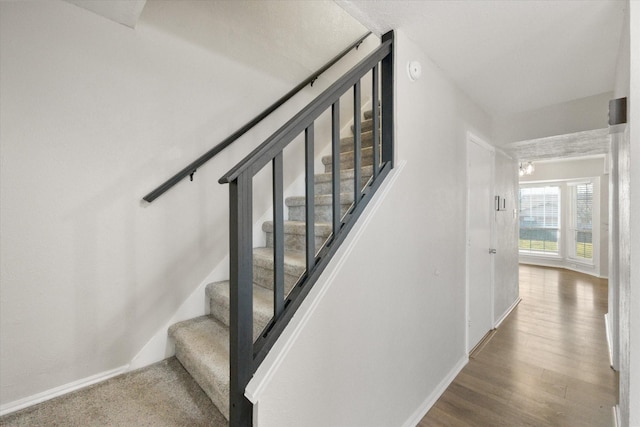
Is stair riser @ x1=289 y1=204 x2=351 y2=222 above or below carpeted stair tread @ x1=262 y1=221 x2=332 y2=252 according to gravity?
above

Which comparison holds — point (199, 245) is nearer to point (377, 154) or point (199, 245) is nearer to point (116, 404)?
point (116, 404)

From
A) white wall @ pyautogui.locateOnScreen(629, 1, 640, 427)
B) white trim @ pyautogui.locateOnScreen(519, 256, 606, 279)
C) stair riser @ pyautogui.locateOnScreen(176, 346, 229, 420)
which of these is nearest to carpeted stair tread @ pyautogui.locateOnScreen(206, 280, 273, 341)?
stair riser @ pyautogui.locateOnScreen(176, 346, 229, 420)

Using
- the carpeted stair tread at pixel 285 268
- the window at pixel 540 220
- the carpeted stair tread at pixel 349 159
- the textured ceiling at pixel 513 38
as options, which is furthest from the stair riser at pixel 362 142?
the window at pixel 540 220

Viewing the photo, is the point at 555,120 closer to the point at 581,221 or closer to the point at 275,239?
the point at 275,239

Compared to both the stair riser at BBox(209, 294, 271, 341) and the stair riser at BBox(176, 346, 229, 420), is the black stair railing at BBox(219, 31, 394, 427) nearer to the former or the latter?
the stair riser at BBox(176, 346, 229, 420)

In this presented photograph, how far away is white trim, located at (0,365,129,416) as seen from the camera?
141 centimetres

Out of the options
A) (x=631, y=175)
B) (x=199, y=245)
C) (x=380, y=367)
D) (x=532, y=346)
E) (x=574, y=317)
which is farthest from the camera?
(x=574, y=317)

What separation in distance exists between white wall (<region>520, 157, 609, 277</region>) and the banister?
6141mm

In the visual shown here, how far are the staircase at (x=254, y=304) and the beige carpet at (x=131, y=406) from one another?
7 cm

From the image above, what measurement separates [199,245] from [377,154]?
4.52 ft

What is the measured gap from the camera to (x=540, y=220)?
Answer: 7.14 metres

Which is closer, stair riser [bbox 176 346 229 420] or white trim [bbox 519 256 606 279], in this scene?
stair riser [bbox 176 346 229 420]

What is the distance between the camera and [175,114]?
6.13 ft

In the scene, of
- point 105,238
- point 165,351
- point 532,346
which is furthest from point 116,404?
point 532,346
